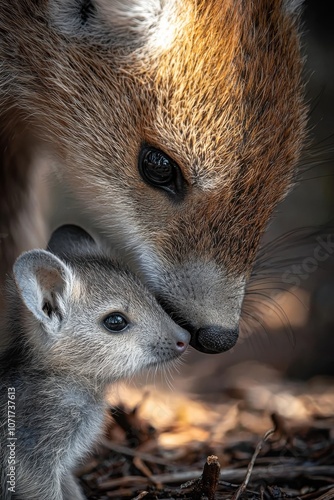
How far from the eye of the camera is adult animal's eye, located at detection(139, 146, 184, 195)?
282 centimetres

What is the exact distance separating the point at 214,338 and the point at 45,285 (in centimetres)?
60

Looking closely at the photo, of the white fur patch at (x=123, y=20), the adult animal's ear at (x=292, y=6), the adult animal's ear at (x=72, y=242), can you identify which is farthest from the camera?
the adult animal's ear at (x=72, y=242)

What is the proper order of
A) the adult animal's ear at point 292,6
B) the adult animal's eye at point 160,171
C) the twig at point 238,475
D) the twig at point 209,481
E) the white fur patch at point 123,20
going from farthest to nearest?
the twig at point 238,475 → the adult animal's ear at point 292,6 → the twig at point 209,481 → the adult animal's eye at point 160,171 → the white fur patch at point 123,20

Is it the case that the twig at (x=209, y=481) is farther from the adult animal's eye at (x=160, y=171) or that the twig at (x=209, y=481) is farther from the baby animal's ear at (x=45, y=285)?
the adult animal's eye at (x=160, y=171)

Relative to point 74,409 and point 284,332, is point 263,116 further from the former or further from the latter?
point 284,332

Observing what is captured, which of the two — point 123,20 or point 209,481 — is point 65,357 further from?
point 123,20

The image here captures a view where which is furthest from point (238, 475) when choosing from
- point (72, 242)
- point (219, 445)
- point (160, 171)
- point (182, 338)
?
point (160, 171)

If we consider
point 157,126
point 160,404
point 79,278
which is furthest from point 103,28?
point 160,404

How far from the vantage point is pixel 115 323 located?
292 cm

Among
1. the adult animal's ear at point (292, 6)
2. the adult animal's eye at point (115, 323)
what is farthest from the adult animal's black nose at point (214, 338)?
the adult animal's ear at point (292, 6)

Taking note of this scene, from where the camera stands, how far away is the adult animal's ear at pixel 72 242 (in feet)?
10.6

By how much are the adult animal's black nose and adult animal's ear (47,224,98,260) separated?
641 mm

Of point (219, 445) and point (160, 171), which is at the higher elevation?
point (160, 171)

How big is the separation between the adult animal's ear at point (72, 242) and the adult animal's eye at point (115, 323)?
37 centimetres
